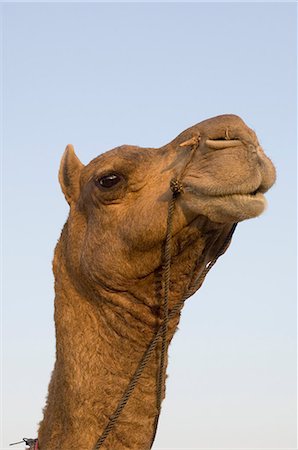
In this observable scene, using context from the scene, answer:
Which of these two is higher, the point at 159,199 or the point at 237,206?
the point at 159,199

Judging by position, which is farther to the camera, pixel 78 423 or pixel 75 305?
pixel 75 305

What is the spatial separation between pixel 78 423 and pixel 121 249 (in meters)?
1.34

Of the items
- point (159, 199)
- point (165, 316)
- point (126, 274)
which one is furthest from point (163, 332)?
point (159, 199)

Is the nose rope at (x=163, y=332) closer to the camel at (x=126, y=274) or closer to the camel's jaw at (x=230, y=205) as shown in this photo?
the camel at (x=126, y=274)

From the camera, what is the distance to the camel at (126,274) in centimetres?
641

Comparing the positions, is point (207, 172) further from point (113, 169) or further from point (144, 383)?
point (144, 383)

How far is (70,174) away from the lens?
25.0 ft

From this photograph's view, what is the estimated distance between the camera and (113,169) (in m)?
6.87

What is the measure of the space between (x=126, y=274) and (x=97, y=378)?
82 centimetres

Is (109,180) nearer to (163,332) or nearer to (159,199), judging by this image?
(159,199)

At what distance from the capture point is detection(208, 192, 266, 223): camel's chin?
19.8 ft

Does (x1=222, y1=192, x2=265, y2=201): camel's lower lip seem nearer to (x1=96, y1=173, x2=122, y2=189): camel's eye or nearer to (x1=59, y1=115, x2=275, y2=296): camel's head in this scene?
(x1=59, y1=115, x2=275, y2=296): camel's head

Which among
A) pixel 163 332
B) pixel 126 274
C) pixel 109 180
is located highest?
pixel 109 180

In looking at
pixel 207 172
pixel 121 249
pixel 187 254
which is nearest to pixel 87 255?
pixel 121 249
